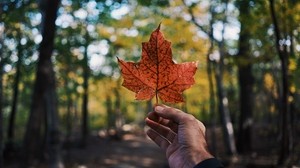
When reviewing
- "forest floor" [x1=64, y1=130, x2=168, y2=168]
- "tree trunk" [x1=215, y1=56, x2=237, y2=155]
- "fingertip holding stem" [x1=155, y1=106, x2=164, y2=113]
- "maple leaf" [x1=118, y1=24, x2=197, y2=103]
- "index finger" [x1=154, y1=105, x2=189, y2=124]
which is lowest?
"forest floor" [x1=64, y1=130, x2=168, y2=168]

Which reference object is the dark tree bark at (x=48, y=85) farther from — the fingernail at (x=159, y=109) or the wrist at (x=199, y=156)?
the wrist at (x=199, y=156)

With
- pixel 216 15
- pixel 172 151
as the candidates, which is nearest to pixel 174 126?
pixel 172 151

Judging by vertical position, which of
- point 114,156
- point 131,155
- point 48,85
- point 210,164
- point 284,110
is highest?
point 48,85

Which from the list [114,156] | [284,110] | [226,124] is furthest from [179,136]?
[114,156]

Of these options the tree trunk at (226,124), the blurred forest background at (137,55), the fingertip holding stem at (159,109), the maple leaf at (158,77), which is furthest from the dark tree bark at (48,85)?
the fingertip holding stem at (159,109)

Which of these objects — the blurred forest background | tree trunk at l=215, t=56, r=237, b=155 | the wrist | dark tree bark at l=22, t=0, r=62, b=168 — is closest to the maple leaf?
the wrist

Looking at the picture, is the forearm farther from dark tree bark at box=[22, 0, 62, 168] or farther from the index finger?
dark tree bark at box=[22, 0, 62, 168]

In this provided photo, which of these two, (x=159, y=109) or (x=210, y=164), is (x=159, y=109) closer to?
(x=159, y=109)
